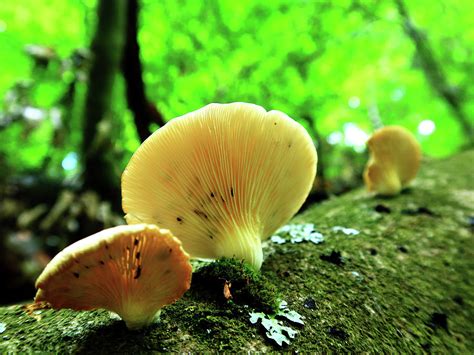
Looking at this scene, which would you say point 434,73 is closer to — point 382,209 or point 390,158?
point 390,158

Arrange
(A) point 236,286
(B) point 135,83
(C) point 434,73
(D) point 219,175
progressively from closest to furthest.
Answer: (A) point 236,286 < (D) point 219,175 < (B) point 135,83 < (C) point 434,73

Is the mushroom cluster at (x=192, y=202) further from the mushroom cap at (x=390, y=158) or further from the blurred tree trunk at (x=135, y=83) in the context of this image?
the blurred tree trunk at (x=135, y=83)

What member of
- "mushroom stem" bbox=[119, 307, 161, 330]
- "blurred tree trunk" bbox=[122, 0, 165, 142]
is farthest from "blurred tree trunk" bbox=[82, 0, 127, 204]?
"mushroom stem" bbox=[119, 307, 161, 330]

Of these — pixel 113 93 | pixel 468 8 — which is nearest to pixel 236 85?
pixel 113 93

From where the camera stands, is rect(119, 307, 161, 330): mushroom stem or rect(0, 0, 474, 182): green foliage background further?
rect(0, 0, 474, 182): green foliage background

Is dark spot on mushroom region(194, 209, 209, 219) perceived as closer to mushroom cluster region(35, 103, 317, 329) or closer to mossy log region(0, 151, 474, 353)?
mushroom cluster region(35, 103, 317, 329)

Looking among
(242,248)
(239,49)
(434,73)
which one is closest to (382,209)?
(242,248)
